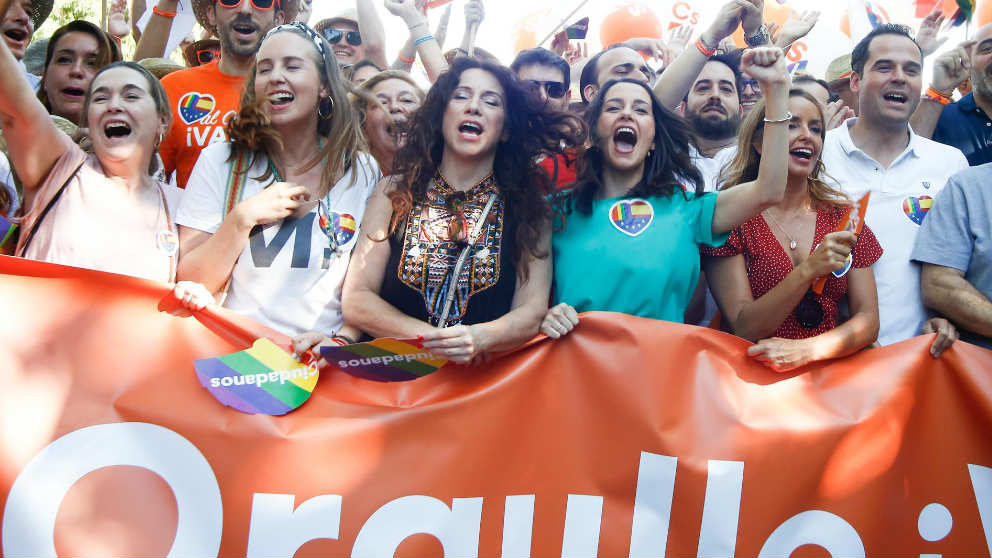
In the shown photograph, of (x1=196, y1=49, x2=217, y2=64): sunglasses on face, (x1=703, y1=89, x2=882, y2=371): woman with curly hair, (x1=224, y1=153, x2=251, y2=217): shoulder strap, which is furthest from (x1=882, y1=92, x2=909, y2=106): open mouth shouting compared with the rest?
(x1=196, y1=49, x2=217, y2=64): sunglasses on face

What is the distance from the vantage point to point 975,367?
3285mm

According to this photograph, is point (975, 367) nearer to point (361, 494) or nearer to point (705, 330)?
point (705, 330)

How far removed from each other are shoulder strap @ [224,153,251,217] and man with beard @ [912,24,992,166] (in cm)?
385

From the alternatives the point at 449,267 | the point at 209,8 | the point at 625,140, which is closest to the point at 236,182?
the point at 449,267

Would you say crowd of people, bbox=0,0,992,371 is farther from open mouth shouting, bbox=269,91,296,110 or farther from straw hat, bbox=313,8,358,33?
straw hat, bbox=313,8,358,33

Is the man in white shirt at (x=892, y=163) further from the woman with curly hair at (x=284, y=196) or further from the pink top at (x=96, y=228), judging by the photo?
the pink top at (x=96, y=228)

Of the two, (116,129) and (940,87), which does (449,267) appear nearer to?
(116,129)

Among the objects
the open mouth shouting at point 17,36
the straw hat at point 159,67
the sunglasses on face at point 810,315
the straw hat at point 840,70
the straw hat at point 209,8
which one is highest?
the straw hat at point 840,70

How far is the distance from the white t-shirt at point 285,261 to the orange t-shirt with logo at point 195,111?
32.3 inches

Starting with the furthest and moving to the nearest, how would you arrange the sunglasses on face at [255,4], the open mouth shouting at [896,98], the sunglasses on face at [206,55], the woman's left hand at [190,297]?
the sunglasses on face at [206,55]
the sunglasses on face at [255,4]
the open mouth shouting at [896,98]
the woman's left hand at [190,297]

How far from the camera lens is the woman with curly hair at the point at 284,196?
10.8ft

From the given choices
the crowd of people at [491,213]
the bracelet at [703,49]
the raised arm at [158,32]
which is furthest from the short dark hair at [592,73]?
the raised arm at [158,32]

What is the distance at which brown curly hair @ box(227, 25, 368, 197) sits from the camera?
3561 mm

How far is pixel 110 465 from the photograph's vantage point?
293 centimetres
